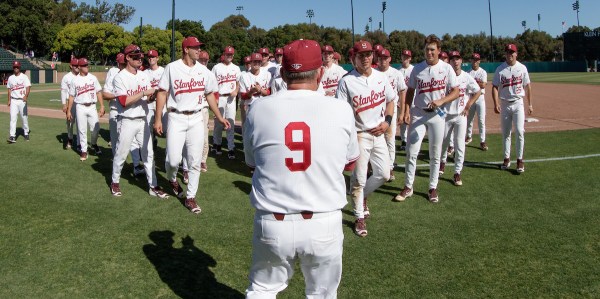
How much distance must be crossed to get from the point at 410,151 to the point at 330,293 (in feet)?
15.5

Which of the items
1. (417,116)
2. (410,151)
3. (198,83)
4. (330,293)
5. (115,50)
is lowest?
(330,293)

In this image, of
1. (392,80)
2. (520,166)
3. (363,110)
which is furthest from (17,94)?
(520,166)

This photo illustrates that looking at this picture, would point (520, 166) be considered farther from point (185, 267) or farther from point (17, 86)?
point (17, 86)

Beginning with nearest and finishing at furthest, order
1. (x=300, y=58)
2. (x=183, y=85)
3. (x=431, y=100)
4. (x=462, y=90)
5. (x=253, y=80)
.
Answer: (x=300, y=58)
(x=183, y=85)
(x=431, y=100)
(x=462, y=90)
(x=253, y=80)

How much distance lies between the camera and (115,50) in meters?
71.3

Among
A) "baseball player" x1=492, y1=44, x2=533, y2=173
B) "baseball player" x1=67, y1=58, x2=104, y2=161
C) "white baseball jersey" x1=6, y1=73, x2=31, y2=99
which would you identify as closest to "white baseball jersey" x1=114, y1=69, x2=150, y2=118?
"baseball player" x1=67, y1=58, x2=104, y2=161

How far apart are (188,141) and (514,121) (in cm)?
601

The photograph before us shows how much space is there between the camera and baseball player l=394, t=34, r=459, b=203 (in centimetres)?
727

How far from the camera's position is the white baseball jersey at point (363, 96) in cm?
602

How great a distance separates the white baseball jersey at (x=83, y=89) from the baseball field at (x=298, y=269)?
1954 millimetres

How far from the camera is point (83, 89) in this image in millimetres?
10875

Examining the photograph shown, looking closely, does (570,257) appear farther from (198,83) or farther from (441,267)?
(198,83)

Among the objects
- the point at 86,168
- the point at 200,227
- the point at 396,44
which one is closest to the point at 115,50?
the point at 396,44

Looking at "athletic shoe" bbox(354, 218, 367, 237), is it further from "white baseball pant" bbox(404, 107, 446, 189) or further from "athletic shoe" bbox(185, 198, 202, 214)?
"athletic shoe" bbox(185, 198, 202, 214)
